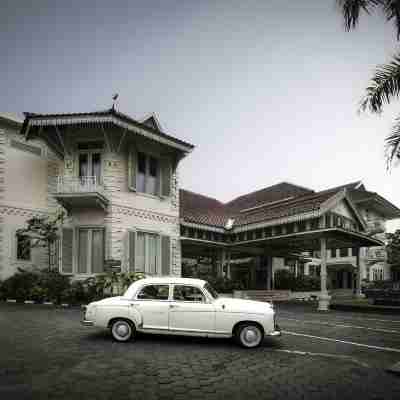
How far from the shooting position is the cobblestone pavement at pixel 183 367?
4789mm

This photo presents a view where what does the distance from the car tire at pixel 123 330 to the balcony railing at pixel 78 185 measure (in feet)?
27.1

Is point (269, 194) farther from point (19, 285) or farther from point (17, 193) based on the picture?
point (19, 285)

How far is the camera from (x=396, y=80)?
884 cm

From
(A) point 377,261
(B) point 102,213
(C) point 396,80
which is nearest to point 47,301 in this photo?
(B) point 102,213

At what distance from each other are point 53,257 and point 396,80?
49.6 feet

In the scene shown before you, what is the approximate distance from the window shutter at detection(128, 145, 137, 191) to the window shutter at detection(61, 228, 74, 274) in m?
3.36

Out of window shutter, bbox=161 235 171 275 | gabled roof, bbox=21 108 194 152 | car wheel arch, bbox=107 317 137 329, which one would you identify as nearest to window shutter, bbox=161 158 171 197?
window shutter, bbox=161 235 171 275

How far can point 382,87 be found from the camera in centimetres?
898

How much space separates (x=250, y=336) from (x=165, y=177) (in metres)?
11.4

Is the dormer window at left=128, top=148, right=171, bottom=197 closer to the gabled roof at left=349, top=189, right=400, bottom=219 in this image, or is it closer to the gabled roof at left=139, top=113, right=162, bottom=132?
the gabled roof at left=139, top=113, right=162, bottom=132

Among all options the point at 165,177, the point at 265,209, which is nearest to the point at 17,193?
the point at 165,177

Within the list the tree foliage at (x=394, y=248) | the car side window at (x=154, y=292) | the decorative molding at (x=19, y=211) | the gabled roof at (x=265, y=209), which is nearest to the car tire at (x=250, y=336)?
the car side window at (x=154, y=292)

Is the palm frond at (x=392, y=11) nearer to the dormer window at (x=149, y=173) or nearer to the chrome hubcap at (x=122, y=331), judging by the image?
the chrome hubcap at (x=122, y=331)

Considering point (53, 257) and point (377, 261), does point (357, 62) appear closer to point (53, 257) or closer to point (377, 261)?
point (53, 257)
